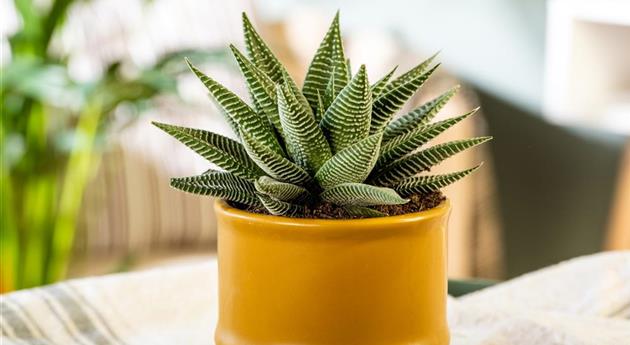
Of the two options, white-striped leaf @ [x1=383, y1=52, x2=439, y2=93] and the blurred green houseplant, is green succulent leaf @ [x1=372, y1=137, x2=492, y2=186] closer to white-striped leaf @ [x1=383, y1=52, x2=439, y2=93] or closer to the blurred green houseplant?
white-striped leaf @ [x1=383, y1=52, x2=439, y2=93]

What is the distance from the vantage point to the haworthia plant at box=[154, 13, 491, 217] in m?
0.54

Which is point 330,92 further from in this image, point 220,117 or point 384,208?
point 220,117

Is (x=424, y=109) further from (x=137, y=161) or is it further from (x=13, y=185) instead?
(x=137, y=161)

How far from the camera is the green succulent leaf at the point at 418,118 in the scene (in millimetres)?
601

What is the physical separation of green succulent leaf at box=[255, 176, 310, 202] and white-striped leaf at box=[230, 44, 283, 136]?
0.05 metres

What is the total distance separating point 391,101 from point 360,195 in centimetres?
8

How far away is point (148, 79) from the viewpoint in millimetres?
1515

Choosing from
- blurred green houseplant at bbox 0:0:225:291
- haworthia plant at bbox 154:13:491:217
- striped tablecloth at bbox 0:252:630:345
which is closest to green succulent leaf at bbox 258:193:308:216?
haworthia plant at bbox 154:13:491:217

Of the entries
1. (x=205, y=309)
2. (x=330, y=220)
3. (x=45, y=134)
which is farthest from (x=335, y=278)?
(x=45, y=134)

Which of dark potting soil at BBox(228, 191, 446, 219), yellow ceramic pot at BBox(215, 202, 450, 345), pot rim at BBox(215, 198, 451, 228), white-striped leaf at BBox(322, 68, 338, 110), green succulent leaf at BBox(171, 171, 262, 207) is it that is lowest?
yellow ceramic pot at BBox(215, 202, 450, 345)

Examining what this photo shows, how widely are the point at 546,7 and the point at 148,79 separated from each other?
4.06ft

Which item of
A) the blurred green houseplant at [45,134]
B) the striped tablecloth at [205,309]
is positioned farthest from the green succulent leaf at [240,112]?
the blurred green houseplant at [45,134]

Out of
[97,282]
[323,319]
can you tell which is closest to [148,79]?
[97,282]

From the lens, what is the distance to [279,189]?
1.81 ft
